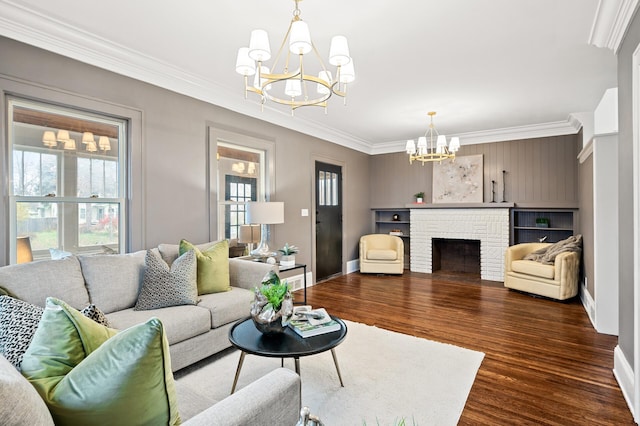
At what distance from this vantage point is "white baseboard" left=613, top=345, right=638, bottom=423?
6.89 ft

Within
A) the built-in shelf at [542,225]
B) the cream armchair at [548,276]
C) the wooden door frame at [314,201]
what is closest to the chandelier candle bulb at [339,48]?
the wooden door frame at [314,201]

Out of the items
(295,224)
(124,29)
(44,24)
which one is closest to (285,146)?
(295,224)

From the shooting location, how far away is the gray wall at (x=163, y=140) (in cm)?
256

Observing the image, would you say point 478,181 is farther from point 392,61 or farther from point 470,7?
point 470,7

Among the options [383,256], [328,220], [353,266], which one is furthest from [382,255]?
[328,220]

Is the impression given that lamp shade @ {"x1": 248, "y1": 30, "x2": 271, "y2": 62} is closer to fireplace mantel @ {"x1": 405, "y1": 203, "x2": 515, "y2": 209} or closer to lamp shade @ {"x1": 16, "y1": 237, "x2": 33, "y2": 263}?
lamp shade @ {"x1": 16, "y1": 237, "x2": 33, "y2": 263}

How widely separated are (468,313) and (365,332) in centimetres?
145

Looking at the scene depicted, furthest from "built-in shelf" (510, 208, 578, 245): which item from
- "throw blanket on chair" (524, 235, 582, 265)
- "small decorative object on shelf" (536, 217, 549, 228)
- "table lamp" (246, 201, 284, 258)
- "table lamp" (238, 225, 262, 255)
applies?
"table lamp" (238, 225, 262, 255)

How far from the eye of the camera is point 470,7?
2338 mm

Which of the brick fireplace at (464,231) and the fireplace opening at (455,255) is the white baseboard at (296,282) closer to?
the brick fireplace at (464,231)

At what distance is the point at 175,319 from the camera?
2.35m

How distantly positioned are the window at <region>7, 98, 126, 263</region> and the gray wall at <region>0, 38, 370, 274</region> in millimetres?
136

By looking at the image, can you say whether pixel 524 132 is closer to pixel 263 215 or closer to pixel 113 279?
pixel 263 215

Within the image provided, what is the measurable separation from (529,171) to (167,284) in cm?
599
